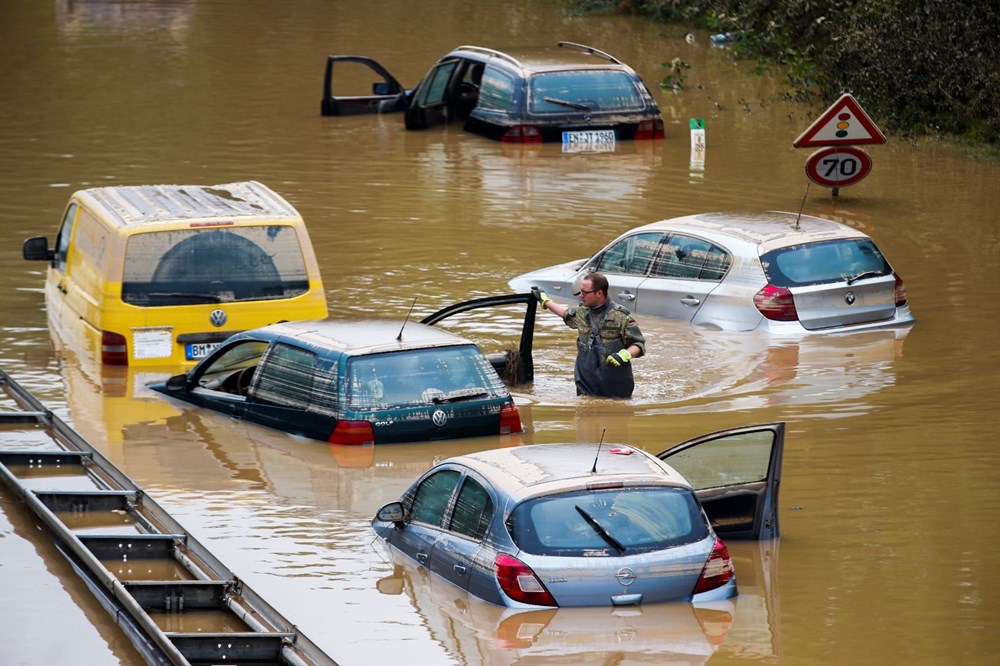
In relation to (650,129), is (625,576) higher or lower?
higher

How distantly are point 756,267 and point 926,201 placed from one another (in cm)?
816

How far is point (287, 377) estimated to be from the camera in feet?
48.6

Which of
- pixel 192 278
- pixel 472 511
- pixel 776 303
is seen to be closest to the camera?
pixel 472 511

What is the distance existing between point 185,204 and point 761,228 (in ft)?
18.9

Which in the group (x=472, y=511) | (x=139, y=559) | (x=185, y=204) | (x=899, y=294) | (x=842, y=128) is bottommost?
(x=139, y=559)

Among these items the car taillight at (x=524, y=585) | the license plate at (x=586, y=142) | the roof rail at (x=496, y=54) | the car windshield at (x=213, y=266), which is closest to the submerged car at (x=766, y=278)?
the car windshield at (x=213, y=266)

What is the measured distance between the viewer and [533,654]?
9.93m

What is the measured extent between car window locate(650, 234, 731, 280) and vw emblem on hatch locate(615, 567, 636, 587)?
8579 mm

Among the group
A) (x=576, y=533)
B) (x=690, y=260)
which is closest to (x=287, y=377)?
(x=576, y=533)

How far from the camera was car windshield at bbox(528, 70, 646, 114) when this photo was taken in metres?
29.1

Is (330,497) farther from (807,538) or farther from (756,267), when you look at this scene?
(756,267)

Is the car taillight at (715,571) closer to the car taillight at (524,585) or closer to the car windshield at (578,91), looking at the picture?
the car taillight at (524,585)

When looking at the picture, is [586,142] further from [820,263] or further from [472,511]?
[472,511]

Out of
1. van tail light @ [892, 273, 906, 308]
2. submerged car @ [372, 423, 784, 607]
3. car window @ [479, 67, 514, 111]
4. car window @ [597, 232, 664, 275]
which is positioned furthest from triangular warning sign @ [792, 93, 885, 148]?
submerged car @ [372, 423, 784, 607]
